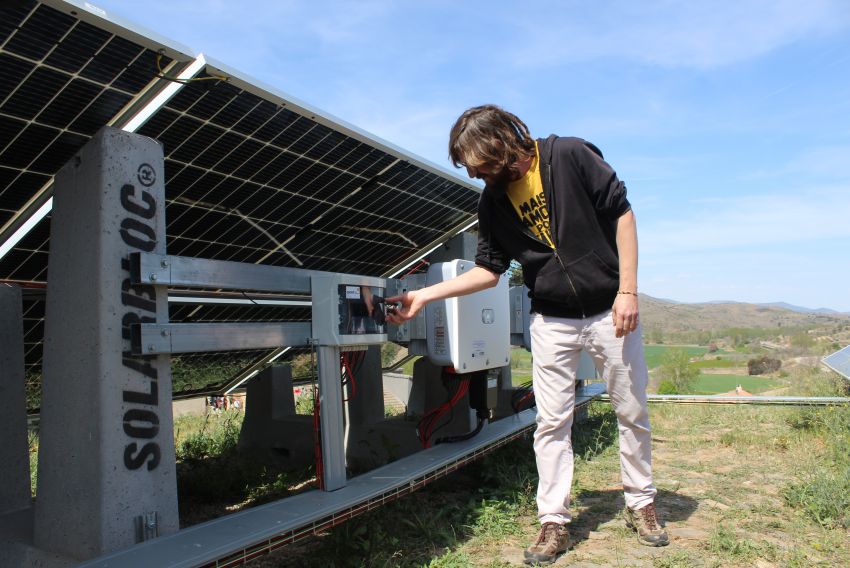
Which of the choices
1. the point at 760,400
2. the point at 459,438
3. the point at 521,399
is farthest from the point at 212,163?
the point at 760,400

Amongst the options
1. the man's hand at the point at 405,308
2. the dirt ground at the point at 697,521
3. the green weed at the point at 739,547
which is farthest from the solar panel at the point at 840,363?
the man's hand at the point at 405,308

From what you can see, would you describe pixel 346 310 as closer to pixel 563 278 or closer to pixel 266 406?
pixel 563 278

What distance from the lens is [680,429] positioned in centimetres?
593

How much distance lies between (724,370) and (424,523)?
101 feet

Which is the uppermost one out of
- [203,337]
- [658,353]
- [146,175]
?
[146,175]

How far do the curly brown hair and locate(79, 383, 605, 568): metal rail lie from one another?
1.48 meters

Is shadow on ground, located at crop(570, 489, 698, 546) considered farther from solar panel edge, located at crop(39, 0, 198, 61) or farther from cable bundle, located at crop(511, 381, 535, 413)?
solar panel edge, located at crop(39, 0, 198, 61)

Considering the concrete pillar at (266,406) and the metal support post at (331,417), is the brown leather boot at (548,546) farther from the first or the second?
the concrete pillar at (266,406)

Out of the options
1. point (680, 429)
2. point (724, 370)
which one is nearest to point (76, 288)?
point (680, 429)

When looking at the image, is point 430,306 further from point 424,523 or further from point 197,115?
point 197,115

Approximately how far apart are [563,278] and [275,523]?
4.86 ft

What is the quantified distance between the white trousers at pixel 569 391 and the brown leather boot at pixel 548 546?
0.13ft

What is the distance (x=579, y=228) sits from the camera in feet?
8.87

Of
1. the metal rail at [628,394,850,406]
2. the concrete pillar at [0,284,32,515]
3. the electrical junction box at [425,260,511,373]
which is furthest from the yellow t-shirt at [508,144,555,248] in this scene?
the metal rail at [628,394,850,406]
